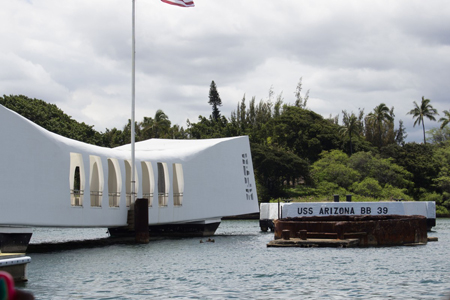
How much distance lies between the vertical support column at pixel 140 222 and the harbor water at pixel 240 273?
7.88 ft

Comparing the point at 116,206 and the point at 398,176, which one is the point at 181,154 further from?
the point at 398,176

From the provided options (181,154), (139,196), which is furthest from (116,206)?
(181,154)

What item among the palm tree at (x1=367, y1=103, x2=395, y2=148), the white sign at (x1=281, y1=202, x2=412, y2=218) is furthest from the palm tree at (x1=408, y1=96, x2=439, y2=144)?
the white sign at (x1=281, y1=202, x2=412, y2=218)

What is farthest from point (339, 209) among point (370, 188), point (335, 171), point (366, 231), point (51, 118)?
point (51, 118)

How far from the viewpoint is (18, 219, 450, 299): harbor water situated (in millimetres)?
14820

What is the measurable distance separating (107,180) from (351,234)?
1280cm

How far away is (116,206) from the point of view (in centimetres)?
3247

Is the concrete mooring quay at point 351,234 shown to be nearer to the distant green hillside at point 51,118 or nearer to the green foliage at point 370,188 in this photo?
the green foliage at point 370,188

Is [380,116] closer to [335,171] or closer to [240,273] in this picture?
[335,171]

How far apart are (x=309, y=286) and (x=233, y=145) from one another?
2583 centimetres

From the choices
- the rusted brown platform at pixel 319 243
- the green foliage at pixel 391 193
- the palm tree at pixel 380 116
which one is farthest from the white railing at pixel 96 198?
the palm tree at pixel 380 116

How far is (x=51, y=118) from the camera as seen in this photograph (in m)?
70.6

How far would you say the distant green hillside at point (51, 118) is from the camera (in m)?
66.9

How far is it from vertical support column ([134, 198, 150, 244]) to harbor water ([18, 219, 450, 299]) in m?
2.40
